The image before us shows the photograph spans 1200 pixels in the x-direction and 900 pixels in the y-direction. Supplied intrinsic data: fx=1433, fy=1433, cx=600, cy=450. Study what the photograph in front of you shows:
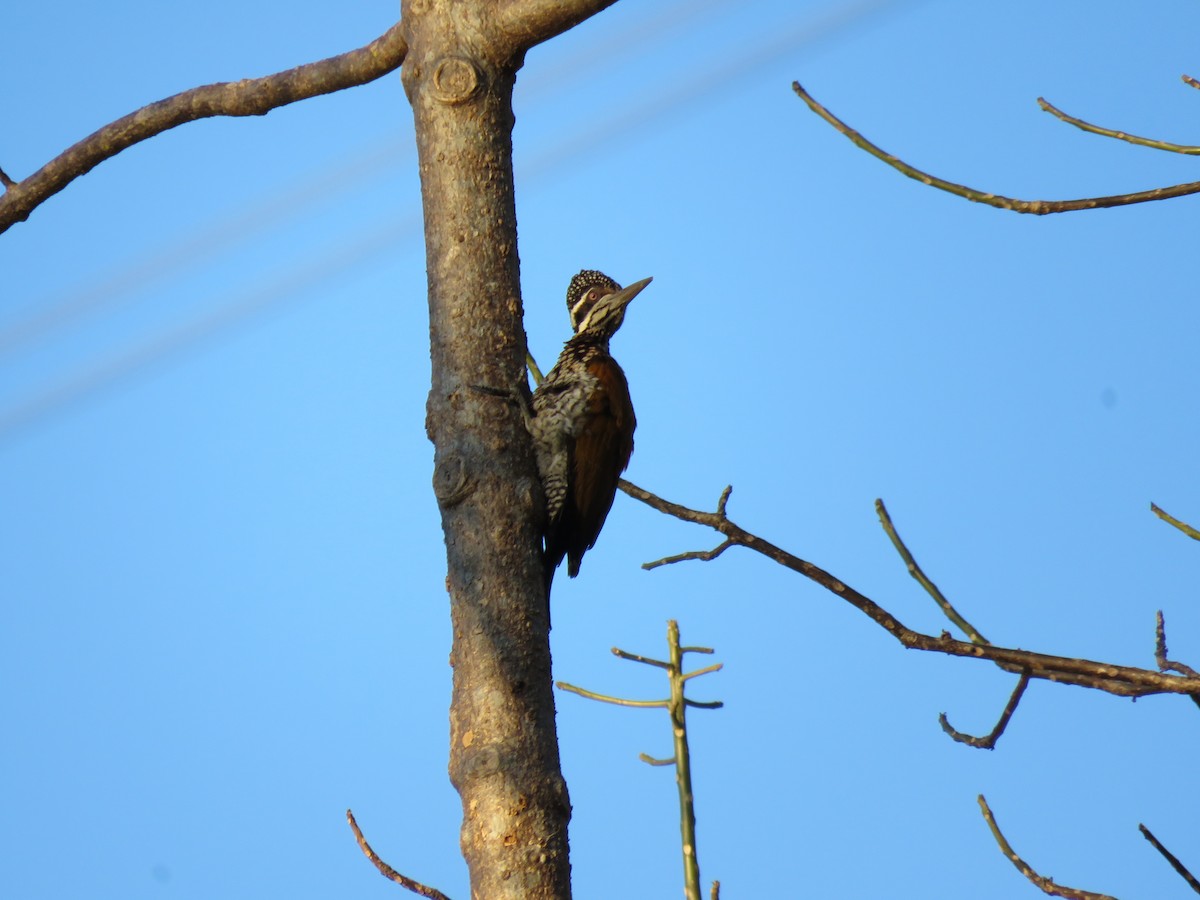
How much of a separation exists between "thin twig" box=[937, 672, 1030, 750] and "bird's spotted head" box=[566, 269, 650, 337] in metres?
2.42

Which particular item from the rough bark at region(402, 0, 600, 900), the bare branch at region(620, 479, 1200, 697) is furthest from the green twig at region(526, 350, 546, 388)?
the bare branch at region(620, 479, 1200, 697)

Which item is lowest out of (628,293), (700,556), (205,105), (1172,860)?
(1172,860)

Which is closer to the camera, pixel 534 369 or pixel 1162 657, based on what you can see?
pixel 1162 657

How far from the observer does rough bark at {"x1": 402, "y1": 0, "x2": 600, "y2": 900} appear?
2.51 meters

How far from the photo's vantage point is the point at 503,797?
2.51 meters

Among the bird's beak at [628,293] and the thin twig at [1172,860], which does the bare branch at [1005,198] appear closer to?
the thin twig at [1172,860]

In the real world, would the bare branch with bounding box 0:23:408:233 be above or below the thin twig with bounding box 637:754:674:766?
above

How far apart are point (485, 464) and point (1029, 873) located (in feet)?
4.22

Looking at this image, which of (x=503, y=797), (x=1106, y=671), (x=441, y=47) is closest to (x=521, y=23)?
A: (x=441, y=47)

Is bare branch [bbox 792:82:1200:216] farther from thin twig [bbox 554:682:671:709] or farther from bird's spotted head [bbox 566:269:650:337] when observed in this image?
bird's spotted head [bbox 566:269:650:337]

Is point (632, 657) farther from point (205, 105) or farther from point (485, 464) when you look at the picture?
point (205, 105)

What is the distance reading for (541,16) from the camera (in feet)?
9.75

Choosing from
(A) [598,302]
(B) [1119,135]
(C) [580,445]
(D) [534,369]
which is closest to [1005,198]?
(B) [1119,135]

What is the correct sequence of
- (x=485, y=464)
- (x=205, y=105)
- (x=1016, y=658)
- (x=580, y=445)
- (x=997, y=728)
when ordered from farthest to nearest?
(x=580, y=445) < (x=205, y=105) < (x=485, y=464) < (x=997, y=728) < (x=1016, y=658)
